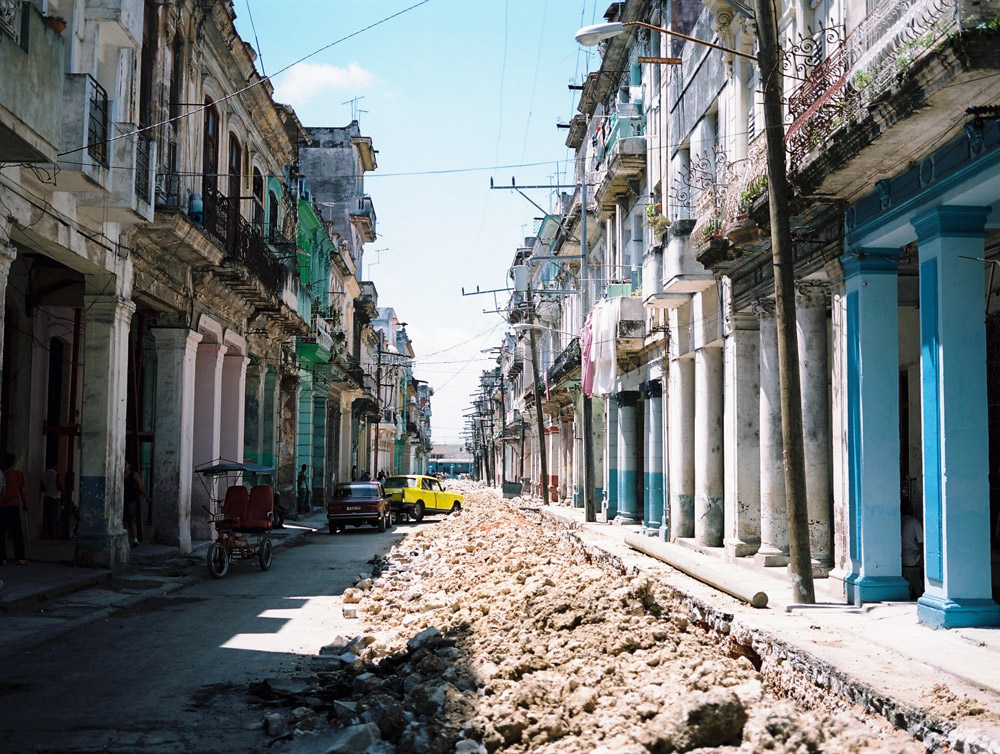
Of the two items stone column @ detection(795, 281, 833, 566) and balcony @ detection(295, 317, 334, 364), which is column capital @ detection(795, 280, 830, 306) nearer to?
stone column @ detection(795, 281, 833, 566)

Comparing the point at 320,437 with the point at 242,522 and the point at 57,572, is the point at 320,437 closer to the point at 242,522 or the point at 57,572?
the point at 242,522

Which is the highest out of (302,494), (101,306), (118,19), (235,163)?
(235,163)

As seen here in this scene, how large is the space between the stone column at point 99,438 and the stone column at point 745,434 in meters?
9.13

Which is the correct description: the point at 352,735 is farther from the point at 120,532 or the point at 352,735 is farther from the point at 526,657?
the point at 120,532

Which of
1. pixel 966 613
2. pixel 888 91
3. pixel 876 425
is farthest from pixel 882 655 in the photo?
pixel 888 91

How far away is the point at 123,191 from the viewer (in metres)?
13.9

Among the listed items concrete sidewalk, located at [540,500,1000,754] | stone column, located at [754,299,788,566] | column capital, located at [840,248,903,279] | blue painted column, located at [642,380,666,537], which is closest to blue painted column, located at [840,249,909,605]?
column capital, located at [840,248,903,279]

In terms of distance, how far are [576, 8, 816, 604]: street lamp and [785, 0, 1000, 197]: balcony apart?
0.41 m

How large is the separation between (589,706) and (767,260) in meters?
8.77

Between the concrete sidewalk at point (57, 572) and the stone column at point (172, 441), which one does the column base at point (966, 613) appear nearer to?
the concrete sidewalk at point (57, 572)

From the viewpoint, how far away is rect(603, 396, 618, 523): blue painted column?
29.3m

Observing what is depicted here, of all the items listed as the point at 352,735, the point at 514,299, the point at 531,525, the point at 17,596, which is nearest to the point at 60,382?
the point at 17,596

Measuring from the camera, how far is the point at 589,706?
6.67 m

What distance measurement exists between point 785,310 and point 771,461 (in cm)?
400
